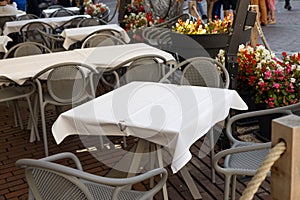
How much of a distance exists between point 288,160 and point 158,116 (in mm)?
1346

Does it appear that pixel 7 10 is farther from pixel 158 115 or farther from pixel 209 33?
pixel 158 115

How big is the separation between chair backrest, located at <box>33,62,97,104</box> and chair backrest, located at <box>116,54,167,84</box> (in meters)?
0.31

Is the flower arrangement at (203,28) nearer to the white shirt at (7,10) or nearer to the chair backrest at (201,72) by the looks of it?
the chair backrest at (201,72)

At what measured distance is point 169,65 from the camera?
4.50 m

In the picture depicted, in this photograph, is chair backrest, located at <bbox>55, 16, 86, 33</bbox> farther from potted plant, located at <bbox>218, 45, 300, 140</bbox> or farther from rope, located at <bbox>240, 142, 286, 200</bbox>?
rope, located at <bbox>240, 142, 286, 200</bbox>

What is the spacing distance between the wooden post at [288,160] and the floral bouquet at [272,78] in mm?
2473

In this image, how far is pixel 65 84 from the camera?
4.07 m

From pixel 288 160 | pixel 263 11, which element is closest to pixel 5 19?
pixel 263 11

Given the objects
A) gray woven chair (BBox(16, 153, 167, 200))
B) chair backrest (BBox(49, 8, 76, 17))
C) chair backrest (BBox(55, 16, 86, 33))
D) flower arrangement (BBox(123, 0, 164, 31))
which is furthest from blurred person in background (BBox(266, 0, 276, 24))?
gray woven chair (BBox(16, 153, 167, 200))

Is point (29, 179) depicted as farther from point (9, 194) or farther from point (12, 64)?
point (12, 64)

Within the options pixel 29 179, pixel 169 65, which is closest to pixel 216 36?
pixel 169 65

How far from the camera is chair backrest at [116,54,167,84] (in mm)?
4137

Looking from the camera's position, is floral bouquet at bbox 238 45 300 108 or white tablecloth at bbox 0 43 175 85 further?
white tablecloth at bbox 0 43 175 85

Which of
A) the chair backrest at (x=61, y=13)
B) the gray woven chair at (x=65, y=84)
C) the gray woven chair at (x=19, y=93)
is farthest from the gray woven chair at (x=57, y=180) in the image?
the chair backrest at (x=61, y=13)
